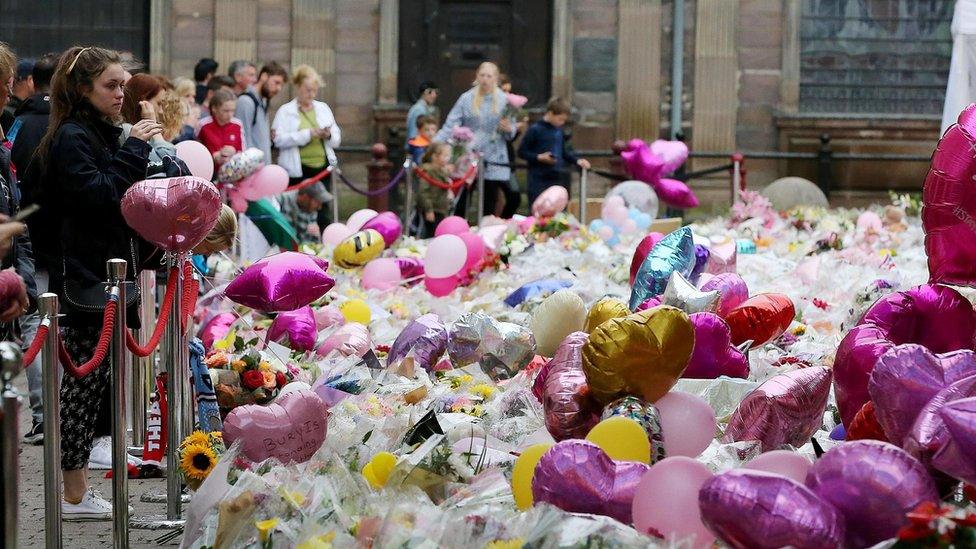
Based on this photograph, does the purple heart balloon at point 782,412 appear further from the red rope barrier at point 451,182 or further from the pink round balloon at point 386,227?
the red rope barrier at point 451,182

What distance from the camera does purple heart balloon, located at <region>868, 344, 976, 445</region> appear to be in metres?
4.09

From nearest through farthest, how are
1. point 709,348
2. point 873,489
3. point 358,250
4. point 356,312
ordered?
1. point 873,489
2. point 709,348
3. point 356,312
4. point 358,250

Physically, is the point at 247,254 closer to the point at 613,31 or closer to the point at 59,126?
the point at 59,126

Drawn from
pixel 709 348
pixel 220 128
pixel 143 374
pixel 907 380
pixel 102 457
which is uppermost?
pixel 220 128

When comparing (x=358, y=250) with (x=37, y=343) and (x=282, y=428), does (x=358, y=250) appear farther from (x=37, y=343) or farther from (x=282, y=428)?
(x=37, y=343)

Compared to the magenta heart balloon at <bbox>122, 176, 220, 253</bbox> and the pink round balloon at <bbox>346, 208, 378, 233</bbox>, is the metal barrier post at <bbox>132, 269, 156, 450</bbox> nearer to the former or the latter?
the magenta heart balloon at <bbox>122, 176, 220, 253</bbox>

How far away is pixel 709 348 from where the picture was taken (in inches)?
211

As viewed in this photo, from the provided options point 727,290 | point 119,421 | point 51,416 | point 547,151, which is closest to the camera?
point 51,416

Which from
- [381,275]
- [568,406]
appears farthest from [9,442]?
[381,275]

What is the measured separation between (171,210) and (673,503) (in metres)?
2.24

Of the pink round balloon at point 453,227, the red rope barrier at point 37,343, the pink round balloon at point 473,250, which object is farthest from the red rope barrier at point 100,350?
the pink round balloon at point 453,227

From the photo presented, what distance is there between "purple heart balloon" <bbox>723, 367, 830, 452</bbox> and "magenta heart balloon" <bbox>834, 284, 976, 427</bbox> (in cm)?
8

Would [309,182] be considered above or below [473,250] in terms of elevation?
above

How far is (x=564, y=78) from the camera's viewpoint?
18.3 m
